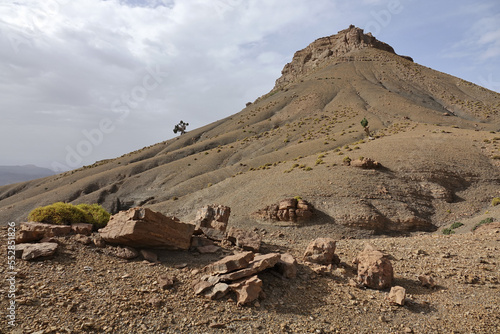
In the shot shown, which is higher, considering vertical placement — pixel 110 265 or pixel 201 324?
pixel 110 265

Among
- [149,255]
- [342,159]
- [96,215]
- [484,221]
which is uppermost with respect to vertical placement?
[342,159]

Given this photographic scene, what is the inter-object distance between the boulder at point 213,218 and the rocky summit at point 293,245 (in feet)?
0.21

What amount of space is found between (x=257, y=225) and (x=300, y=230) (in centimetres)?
390

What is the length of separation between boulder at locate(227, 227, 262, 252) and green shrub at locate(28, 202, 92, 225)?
6.55m

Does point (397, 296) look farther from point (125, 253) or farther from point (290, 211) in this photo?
point (290, 211)

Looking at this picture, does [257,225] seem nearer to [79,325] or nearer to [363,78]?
[79,325]

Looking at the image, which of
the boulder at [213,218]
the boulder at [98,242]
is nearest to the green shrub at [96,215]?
the boulder at [98,242]

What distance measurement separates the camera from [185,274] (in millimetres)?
10016

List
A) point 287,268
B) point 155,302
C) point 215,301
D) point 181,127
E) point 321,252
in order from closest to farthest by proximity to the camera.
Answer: point 155,302
point 215,301
point 287,268
point 321,252
point 181,127

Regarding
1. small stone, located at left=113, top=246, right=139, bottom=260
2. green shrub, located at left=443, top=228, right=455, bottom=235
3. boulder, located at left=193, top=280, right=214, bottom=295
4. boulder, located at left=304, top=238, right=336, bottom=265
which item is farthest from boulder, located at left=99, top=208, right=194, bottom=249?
green shrub, located at left=443, top=228, right=455, bottom=235

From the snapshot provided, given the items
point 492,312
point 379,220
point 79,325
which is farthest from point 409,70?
point 79,325

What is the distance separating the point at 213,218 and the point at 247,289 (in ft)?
27.2

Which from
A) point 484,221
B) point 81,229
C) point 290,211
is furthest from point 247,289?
point 484,221

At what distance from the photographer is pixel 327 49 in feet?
430
